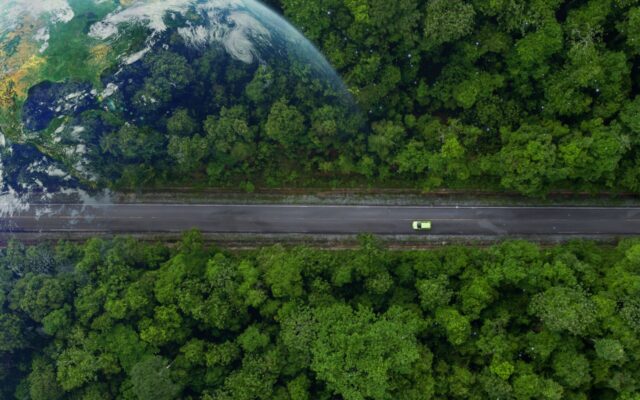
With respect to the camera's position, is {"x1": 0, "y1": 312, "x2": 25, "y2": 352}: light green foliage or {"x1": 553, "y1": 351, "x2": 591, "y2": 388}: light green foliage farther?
{"x1": 0, "y1": 312, "x2": 25, "y2": 352}: light green foliage

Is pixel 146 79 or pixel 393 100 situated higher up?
pixel 146 79

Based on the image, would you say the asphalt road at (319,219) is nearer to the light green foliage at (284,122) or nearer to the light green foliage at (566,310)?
the light green foliage at (284,122)

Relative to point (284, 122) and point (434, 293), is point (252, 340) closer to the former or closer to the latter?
point (434, 293)

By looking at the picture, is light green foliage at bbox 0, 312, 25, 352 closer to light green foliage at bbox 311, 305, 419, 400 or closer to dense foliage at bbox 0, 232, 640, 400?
dense foliage at bbox 0, 232, 640, 400

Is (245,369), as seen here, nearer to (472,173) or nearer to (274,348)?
(274,348)

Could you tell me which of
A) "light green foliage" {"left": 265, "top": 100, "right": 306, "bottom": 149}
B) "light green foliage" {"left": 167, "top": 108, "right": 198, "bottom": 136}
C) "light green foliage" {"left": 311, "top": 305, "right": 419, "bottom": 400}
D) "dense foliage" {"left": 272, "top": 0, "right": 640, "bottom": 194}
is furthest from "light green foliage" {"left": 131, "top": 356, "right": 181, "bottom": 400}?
"dense foliage" {"left": 272, "top": 0, "right": 640, "bottom": 194}

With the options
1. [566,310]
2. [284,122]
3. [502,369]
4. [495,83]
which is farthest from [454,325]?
[284,122]

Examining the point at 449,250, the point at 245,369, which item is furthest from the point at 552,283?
the point at 245,369
